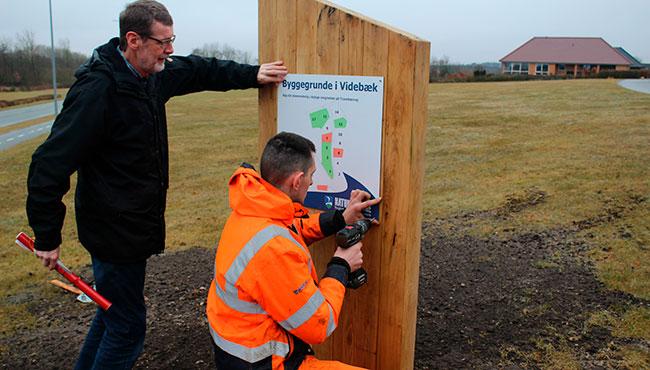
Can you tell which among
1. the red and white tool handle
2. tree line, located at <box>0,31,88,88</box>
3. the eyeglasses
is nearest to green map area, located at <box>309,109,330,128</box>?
the eyeglasses

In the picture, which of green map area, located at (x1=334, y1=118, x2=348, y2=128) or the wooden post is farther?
green map area, located at (x1=334, y1=118, x2=348, y2=128)

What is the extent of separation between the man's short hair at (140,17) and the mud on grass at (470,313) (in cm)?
245

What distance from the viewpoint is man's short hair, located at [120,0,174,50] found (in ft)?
9.35

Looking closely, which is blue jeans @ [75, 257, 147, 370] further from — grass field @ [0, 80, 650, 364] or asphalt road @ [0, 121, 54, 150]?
asphalt road @ [0, 121, 54, 150]

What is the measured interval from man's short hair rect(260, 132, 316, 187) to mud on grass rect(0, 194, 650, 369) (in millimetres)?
2115

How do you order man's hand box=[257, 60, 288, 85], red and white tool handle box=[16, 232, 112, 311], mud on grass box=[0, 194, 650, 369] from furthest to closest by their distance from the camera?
mud on grass box=[0, 194, 650, 369], man's hand box=[257, 60, 288, 85], red and white tool handle box=[16, 232, 112, 311]

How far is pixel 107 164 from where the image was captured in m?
2.96

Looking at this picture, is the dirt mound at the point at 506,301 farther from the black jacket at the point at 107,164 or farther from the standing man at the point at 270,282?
the black jacket at the point at 107,164

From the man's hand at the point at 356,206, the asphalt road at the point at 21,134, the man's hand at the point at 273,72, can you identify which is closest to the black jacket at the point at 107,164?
the man's hand at the point at 273,72

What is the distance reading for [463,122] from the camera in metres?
18.2

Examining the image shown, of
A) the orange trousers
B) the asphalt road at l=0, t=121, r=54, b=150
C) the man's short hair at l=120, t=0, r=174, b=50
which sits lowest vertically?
the asphalt road at l=0, t=121, r=54, b=150

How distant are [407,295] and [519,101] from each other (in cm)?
2279

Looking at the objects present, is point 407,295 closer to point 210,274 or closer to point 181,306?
point 181,306

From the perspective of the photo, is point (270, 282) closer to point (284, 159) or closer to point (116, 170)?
point (284, 159)
